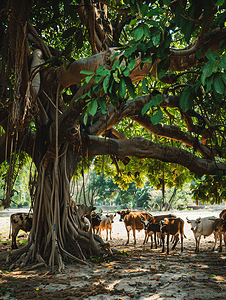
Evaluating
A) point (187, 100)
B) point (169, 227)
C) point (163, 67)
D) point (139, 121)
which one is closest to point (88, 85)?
point (163, 67)

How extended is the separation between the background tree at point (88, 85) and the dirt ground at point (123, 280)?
0.41 meters

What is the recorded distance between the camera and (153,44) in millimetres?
1925

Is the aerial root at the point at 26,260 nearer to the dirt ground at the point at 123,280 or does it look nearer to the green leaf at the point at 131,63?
the dirt ground at the point at 123,280

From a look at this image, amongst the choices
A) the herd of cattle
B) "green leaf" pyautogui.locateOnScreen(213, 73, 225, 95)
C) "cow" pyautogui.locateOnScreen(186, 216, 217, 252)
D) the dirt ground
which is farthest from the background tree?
"cow" pyautogui.locateOnScreen(186, 216, 217, 252)

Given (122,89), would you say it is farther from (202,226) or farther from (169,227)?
(202,226)

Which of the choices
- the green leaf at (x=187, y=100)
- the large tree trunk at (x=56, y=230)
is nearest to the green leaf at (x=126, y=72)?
the green leaf at (x=187, y=100)

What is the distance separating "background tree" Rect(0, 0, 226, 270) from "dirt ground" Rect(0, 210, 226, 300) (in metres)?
0.41

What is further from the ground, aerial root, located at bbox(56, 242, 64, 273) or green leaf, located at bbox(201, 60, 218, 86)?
green leaf, located at bbox(201, 60, 218, 86)

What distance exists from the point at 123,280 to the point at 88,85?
10.0ft

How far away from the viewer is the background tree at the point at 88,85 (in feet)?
6.31

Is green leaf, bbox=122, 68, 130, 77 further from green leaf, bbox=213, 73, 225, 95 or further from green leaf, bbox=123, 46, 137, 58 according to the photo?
green leaf, bbox=213, 73, 225, 95

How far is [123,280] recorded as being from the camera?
3.93m

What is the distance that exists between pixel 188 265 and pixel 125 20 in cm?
522

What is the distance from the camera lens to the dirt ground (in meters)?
3.33
